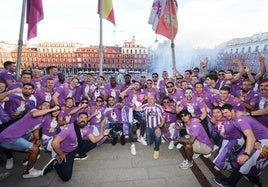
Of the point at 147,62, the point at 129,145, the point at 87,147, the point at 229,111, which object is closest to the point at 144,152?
the point at 129,145

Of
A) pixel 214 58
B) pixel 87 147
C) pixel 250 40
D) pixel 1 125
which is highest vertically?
pixel 250 40

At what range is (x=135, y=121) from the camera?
647cm

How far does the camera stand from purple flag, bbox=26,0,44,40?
7.28 metres

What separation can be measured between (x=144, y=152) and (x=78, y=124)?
2.15m

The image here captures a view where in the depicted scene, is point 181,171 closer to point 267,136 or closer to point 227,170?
point 227,170

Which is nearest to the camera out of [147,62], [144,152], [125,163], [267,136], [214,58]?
[267,136]

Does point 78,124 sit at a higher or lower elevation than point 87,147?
higher

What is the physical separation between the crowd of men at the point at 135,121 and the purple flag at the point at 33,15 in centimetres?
200

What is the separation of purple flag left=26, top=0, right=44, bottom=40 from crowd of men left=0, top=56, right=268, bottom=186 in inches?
78.6

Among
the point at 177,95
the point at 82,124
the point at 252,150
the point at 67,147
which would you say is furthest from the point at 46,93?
the point at 252,150

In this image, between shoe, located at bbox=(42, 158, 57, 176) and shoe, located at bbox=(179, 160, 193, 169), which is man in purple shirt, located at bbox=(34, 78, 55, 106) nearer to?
shoe, located at bbox=(42, 158, 57, 176)

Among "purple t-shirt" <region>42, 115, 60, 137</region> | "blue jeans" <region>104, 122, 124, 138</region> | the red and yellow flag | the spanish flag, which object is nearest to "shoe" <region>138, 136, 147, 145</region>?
"blue jeans" <region>104, 122, 124, 138</region>

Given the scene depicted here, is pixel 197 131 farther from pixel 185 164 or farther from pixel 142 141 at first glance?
pixel 142 141

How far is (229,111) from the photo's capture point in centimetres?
366
